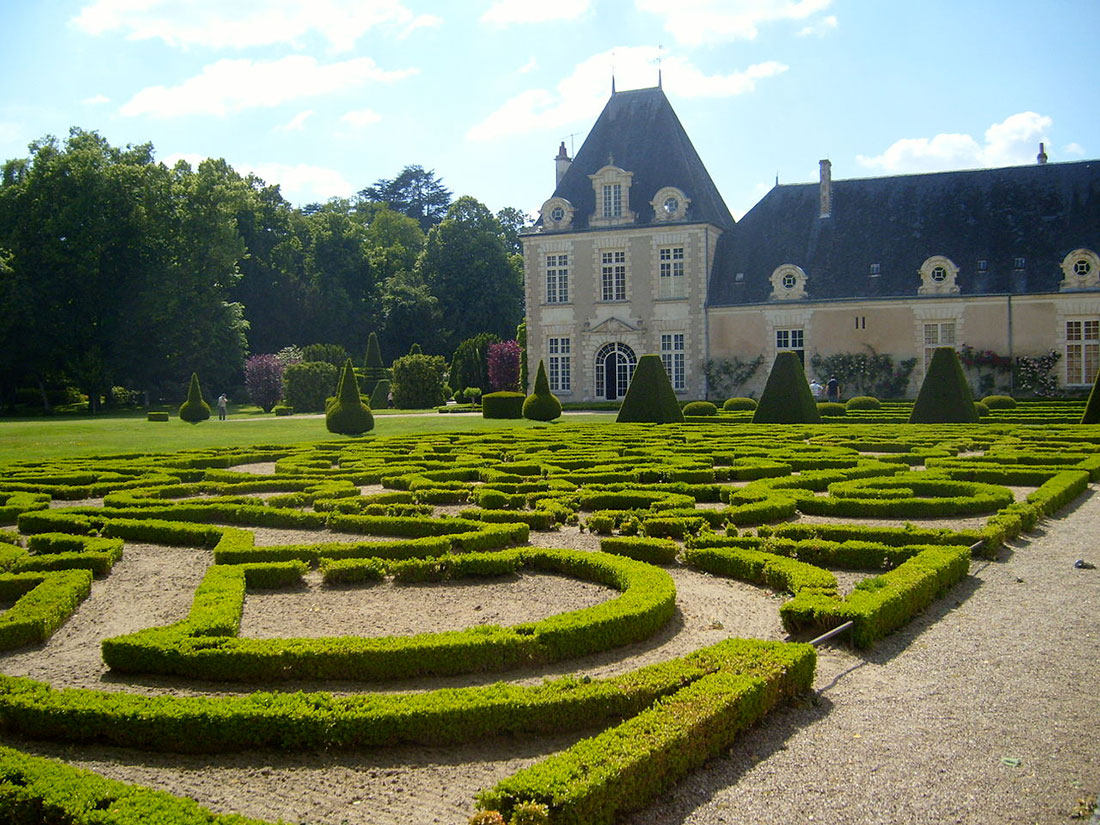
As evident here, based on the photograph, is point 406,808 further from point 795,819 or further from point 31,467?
point 31,467

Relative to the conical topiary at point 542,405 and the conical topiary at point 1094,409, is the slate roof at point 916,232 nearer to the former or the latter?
the conical topiary at point 542,405

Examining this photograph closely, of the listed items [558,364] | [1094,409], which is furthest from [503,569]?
[558,364]

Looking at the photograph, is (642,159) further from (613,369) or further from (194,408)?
(194,408)

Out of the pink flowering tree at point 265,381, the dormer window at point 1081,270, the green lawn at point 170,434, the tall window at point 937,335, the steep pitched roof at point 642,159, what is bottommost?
the green lawn at point 170,434

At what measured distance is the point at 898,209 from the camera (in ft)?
117

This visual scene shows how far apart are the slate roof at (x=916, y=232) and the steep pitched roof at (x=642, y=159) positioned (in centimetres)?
242

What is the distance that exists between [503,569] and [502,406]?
71.6 ft

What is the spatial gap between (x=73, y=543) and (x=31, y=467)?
7.61 meters

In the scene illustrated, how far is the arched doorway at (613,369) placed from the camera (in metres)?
38.0

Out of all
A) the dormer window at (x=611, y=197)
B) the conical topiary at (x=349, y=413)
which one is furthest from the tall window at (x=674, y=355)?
the conical topiary at (x=349, y=413)

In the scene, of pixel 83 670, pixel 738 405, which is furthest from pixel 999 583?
pixel 738 405

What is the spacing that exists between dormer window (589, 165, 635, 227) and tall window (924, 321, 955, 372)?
37.6 feet

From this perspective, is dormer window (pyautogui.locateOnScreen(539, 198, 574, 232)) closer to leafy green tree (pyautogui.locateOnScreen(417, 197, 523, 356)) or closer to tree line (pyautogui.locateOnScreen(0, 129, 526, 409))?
tree line (pyautogui.locateOnScreen(0, 129, 526, 409))

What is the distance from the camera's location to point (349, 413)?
2311cm
